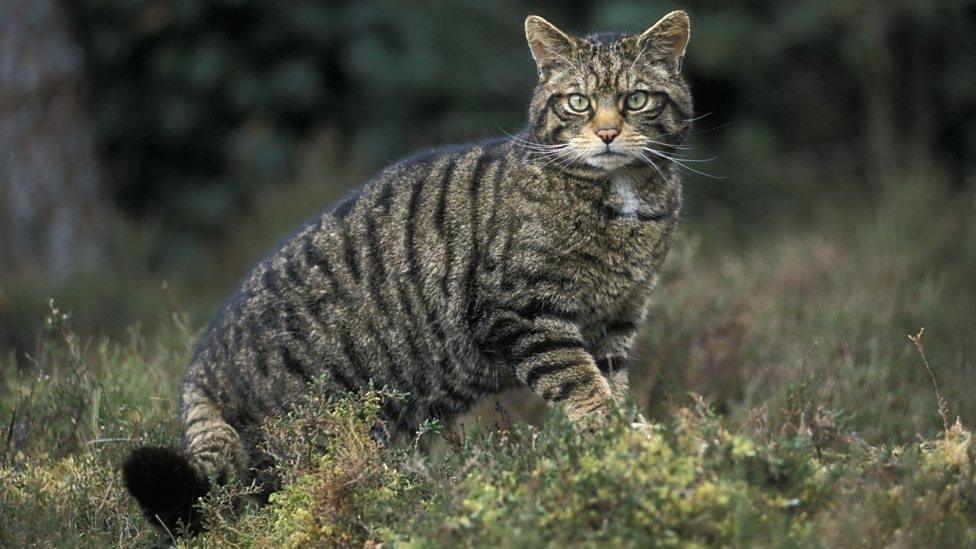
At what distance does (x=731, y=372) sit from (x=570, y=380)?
190cm

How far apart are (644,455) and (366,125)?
7790mm

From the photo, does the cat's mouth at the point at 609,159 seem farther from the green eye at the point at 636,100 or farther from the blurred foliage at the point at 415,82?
the blurred foliage at the point at 415,82

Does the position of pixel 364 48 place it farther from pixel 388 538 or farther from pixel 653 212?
pixel 388 538

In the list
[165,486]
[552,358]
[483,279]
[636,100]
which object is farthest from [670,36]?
[165,486]

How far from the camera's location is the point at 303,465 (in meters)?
3.65

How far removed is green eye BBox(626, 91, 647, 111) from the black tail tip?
2004 millimetres

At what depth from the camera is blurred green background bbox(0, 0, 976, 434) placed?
820 centimetres

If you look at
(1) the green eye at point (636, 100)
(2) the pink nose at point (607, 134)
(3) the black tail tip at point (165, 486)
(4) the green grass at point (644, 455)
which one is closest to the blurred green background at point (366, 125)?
(4) the green grass at point (644, 455)

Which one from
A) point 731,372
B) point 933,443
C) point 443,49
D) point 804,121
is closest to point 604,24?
point 443,49

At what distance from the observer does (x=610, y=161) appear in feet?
13.1

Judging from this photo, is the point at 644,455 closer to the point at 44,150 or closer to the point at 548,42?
the point at 548,42

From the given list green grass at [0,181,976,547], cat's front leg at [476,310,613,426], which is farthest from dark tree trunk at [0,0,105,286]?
cat's front leg at [476,310,613,426]

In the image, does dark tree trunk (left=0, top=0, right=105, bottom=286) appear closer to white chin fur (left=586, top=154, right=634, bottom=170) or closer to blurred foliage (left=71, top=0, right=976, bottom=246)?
blurred foliage (left=71, top=0, right=976, bottom=246)

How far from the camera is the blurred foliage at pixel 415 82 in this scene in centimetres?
983
